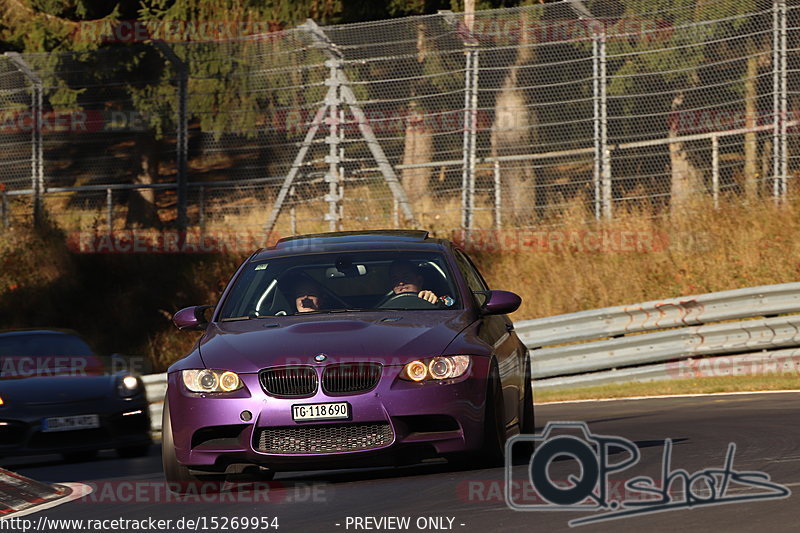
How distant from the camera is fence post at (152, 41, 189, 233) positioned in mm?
24969

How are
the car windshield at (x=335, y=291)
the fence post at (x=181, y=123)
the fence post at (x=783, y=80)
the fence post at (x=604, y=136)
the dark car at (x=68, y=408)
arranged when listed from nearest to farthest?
1. the car windshield at (x=335, y=291)
2. the dark car at (x=68, y=408)
3. the fence post at (x=783, y=80)
4. the fence post at (x=604, y=136)
5. the fence post at (x=181, y=123)

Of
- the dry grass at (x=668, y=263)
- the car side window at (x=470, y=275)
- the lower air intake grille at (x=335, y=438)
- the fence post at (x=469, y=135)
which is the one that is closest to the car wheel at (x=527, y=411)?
the car side window at (x=470, y=275)

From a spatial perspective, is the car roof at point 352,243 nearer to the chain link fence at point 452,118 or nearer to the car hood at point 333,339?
the car hood at point 333,339

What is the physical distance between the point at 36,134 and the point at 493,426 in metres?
18.5

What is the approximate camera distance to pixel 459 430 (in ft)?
29.2

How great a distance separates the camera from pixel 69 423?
1438 centimetres

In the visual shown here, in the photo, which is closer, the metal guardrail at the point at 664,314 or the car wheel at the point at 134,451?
the car wheel at the point at 134,451

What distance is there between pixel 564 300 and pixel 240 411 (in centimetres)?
1331

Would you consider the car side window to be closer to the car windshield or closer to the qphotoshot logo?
the car windshield

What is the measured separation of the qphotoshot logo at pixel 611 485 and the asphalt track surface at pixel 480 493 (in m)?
0.04

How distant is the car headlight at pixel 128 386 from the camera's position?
1500 centimetres

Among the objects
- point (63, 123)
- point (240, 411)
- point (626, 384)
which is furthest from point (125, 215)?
point (240, 411)

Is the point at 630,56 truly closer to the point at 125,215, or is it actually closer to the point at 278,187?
the point at 278,187

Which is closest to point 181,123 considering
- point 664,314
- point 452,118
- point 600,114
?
point 452,118
